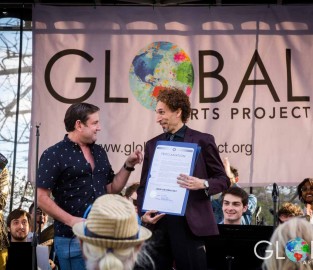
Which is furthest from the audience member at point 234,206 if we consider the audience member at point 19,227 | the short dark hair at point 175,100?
the audience member at point 19,227

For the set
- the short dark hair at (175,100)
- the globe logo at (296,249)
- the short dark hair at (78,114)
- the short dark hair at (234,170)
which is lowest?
the globe logo at (296,249)

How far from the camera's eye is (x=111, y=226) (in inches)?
99.8

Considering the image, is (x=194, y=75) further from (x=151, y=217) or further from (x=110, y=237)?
(x=110, y=237)

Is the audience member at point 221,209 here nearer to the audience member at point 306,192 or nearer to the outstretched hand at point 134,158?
the audience member at point 306,192

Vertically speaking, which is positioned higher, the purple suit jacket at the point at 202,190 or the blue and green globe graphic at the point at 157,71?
the blue and green globe graphic at the point at 157,71

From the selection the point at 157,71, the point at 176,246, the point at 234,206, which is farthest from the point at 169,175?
the point at 157,71

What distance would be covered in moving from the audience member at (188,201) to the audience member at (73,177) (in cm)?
34

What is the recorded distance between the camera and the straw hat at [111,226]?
2.51 metres

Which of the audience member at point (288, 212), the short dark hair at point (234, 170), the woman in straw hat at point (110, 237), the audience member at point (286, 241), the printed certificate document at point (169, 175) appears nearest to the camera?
the woman in straw hat at point (110, 237)

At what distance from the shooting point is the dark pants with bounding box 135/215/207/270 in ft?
17.8

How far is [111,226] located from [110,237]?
4 cm

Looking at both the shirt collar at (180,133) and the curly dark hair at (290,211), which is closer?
the shirt collar at (180,133)

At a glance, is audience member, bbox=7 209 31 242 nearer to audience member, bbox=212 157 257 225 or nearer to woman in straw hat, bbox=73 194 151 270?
audience member, bbox=212 157 257 225

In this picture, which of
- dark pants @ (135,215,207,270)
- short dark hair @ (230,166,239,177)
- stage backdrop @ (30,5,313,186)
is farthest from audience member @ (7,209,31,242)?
dark pants @ (135,215,207,270)
